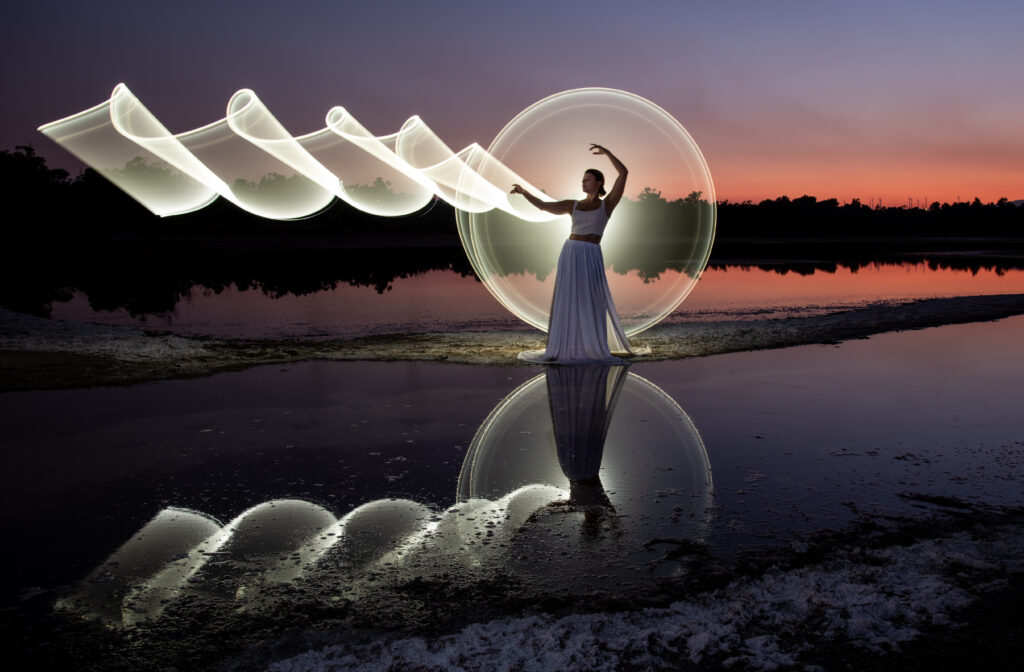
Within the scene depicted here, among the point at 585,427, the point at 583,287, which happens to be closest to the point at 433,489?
the point at 585,427

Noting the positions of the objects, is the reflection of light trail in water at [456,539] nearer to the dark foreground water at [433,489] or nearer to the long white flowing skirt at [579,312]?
the dark foreground water at [433,489]

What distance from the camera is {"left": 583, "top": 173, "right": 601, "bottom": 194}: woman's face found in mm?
11820

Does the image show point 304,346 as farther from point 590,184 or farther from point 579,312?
point 590,184

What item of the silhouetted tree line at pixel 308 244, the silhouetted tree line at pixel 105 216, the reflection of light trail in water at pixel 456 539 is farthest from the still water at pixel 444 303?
the silhouetted tree line at pixel 105 216

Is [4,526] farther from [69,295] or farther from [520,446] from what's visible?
[69,295]

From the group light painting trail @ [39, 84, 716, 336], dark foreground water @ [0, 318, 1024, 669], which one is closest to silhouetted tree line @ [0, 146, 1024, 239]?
light painting trail @ [39, 84, 716, 336]

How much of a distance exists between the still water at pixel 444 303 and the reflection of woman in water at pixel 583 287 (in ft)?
15.1

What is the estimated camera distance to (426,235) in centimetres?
7544

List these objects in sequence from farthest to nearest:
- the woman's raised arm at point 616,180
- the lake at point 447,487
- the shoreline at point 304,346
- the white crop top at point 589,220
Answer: the white crop top at point 589,220
the woman's raised arm at point 616,180
the shoreline at point 304,346
the lake at point 447,487

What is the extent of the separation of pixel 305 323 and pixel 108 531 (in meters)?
12.2

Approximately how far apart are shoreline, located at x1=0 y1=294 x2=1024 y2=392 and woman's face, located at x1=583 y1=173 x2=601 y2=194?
248 cm

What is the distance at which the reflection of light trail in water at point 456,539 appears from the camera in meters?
4.46

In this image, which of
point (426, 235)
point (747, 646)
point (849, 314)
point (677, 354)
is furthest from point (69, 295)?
point (426, 235)

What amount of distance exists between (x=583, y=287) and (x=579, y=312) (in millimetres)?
370
